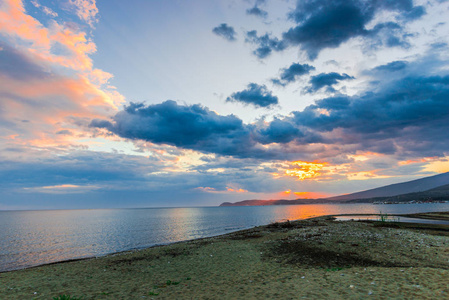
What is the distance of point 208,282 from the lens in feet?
53.5

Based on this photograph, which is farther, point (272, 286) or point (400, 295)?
point (272, 286)

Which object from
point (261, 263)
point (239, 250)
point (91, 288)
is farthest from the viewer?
point (239, 250)

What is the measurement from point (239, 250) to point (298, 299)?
17914 mm

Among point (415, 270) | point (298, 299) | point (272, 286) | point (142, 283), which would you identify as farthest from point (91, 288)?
point (415, 270)

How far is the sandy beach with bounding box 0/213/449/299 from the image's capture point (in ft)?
41.1

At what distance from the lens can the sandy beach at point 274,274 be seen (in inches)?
493

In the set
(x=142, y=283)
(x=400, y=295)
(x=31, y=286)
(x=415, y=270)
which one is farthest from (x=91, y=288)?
(x=415, y=270)

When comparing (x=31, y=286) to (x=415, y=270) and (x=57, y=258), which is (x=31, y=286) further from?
(x=415, y=270)

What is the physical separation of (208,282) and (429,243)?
25.5 meters

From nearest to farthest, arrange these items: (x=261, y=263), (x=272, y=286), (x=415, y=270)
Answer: (x=272, y=286), (x=415, y=270), (x=261, y=263)

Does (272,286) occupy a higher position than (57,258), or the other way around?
(272,286)

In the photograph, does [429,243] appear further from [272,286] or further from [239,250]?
[272,286]

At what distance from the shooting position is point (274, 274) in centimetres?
1712

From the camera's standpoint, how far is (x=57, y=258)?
1446 inches
